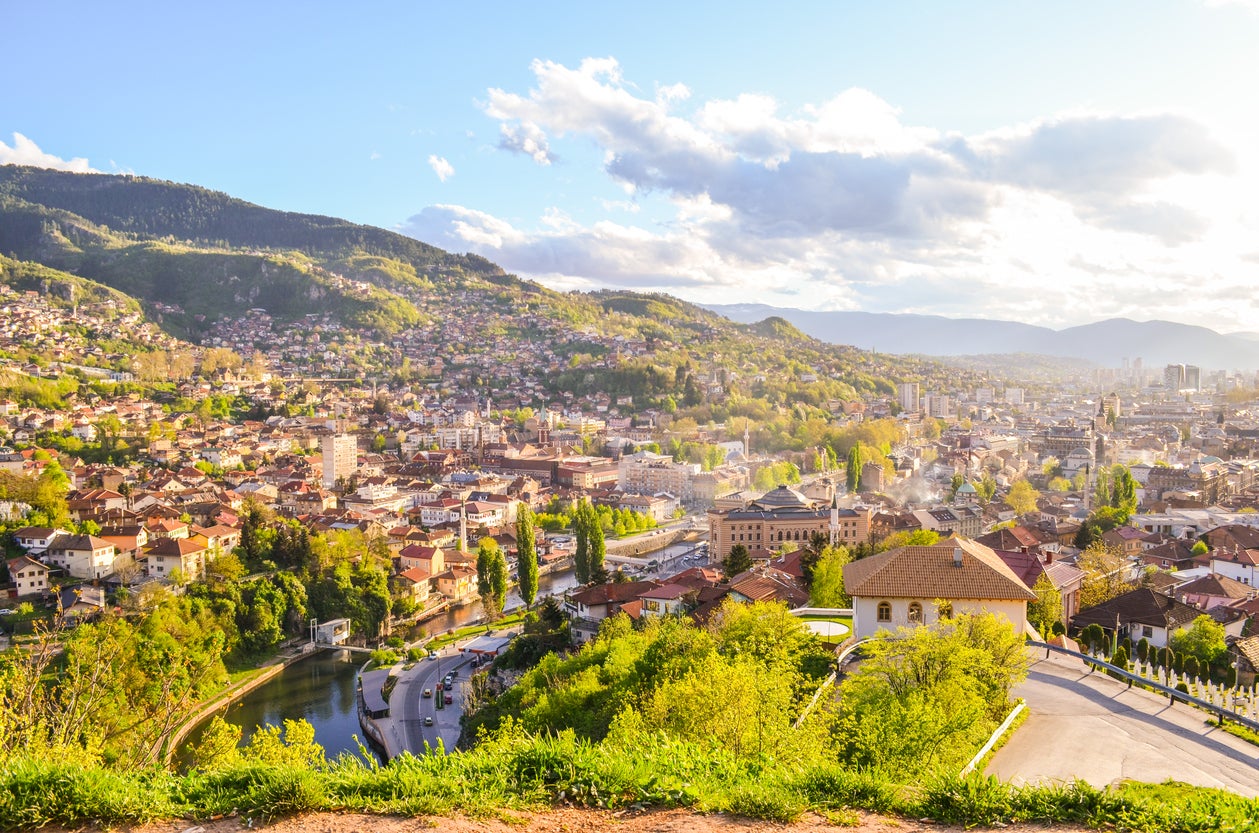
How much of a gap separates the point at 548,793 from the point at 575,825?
23 centimetres

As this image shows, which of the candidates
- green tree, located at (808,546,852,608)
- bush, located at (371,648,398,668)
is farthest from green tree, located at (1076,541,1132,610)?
bush, located at (371,648,398,668)

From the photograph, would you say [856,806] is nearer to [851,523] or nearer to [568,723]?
[568,723]

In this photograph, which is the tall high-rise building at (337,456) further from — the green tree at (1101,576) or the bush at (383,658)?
the green tree at (1101,576)

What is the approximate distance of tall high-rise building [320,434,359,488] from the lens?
109 feet

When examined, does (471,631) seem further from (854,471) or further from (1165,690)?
(854,471)

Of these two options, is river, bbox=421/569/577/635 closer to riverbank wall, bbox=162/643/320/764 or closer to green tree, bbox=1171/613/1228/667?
riverbank wall, bbox=162/643/320/764

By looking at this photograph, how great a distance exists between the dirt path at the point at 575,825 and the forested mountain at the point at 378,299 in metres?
52.4

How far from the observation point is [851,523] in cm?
2316

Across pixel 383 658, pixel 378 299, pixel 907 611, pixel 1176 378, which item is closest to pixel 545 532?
pixel 383 658

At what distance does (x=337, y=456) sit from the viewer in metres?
34.4

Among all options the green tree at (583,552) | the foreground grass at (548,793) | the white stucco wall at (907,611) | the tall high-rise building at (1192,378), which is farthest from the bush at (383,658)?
the tall high-rise building at (1192,378)

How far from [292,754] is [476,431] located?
37.6 m

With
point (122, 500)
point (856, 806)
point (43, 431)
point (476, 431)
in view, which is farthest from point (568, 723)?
point (476, 431)

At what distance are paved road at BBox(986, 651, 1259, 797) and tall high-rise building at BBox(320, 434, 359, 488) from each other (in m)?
29.1
